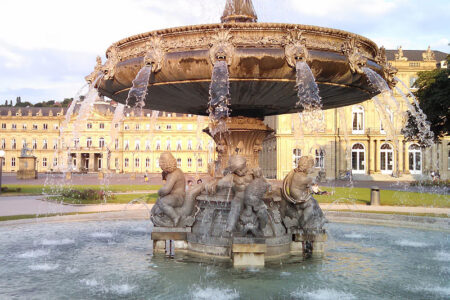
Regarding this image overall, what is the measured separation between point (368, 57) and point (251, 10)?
224cm

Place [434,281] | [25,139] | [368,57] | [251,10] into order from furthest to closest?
[25,139]
[251,10]
[368,57]
[434,281]

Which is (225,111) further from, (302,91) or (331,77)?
(331,77)

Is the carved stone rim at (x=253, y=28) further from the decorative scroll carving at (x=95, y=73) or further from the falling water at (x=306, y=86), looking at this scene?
the decorative scroll carving at (x=95, y=73)

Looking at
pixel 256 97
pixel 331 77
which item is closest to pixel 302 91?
pixel 331 77

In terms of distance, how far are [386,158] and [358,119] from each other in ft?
18.3

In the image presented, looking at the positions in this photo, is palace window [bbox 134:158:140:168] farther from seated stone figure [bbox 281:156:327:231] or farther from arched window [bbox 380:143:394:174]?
seated stone figure [bbox 281:156:327:231]

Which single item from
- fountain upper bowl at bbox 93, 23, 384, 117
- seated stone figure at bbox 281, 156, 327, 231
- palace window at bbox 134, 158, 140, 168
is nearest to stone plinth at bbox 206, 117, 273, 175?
fountain upper bowl at bbox 93, 23, 384, 117

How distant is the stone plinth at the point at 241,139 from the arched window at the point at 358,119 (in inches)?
1747

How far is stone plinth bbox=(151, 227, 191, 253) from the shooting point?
6539 mm

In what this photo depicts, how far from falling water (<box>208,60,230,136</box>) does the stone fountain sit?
2 cm

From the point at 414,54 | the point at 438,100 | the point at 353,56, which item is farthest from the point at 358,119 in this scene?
the point at 353,56

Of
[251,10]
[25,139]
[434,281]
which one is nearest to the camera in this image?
[434,281]

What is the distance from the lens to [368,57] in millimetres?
6453

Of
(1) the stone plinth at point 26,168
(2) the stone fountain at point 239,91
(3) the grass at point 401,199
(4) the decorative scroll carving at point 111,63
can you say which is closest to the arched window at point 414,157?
(3) the grass at point 401,199
